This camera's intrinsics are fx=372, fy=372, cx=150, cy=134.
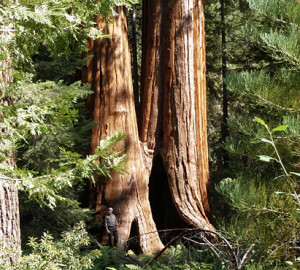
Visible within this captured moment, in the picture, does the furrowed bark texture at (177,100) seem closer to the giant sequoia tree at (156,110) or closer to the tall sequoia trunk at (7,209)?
the giant sequoia tree at (156,110)

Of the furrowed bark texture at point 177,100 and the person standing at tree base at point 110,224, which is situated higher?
the furrowed bark texture at point 177,100

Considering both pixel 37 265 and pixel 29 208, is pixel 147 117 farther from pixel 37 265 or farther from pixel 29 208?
pixel 37 265

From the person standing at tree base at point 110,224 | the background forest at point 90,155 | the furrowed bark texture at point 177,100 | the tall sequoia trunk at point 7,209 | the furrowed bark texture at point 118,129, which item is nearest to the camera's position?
the background forest at point 90,155

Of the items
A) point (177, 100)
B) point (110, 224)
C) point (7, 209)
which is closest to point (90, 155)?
point (7, 209)

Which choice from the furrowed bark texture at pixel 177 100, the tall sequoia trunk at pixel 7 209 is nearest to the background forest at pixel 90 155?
the tall sequoia trunk at pixel 7 209

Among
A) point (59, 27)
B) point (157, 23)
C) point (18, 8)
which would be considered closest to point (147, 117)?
point (157, 23)

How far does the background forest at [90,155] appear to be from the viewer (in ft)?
10.3

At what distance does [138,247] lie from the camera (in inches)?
261

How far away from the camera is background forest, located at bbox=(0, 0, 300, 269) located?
313cm

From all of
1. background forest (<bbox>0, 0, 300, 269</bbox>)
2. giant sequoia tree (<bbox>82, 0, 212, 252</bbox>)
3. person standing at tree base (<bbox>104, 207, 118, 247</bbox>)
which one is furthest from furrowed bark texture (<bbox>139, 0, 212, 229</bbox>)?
person standing at tree base (<bbox>104, 207, 118, 247</bbox>)

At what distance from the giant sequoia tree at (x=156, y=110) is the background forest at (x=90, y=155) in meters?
0.09

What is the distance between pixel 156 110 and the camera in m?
Result: 7.09

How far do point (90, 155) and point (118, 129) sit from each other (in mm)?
2801

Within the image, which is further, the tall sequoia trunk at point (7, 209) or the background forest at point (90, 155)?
the tall sequoia trunk at point (7, 209)
